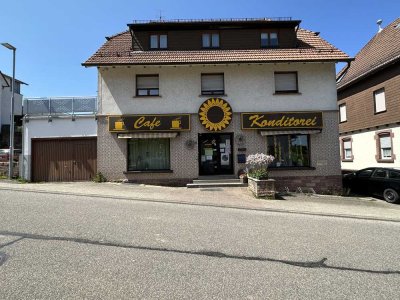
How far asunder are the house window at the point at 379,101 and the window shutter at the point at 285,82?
264 inches

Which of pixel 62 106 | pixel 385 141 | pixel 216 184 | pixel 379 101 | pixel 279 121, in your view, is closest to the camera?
pixel 216 184

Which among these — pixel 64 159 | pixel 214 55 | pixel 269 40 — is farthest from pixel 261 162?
pixel 64 159

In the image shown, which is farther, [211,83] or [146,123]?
[211,83]

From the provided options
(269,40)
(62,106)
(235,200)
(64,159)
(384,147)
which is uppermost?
(269,40)

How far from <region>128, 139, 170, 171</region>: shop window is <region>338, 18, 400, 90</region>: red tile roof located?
13639mm

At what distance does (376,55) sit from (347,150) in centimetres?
688

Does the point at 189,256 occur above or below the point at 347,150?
below

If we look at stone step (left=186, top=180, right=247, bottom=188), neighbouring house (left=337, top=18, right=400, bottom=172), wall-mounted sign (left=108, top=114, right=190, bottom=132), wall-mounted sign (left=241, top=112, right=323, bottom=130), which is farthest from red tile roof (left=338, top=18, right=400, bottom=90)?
wall-mounted sign (left=108, top=114, right=190, bottom=132)

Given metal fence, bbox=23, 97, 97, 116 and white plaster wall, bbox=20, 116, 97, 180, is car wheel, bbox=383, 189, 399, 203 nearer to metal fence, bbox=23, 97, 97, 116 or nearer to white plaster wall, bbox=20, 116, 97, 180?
white plaster wall, bbox=20, 116, 97, 180

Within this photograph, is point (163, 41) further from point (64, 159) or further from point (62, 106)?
point (64, 159)

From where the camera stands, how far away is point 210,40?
57.9ft

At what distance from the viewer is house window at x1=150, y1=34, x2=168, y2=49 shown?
17500mm

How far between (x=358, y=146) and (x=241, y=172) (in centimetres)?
1075

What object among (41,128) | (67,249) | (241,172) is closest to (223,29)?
(241,172)
